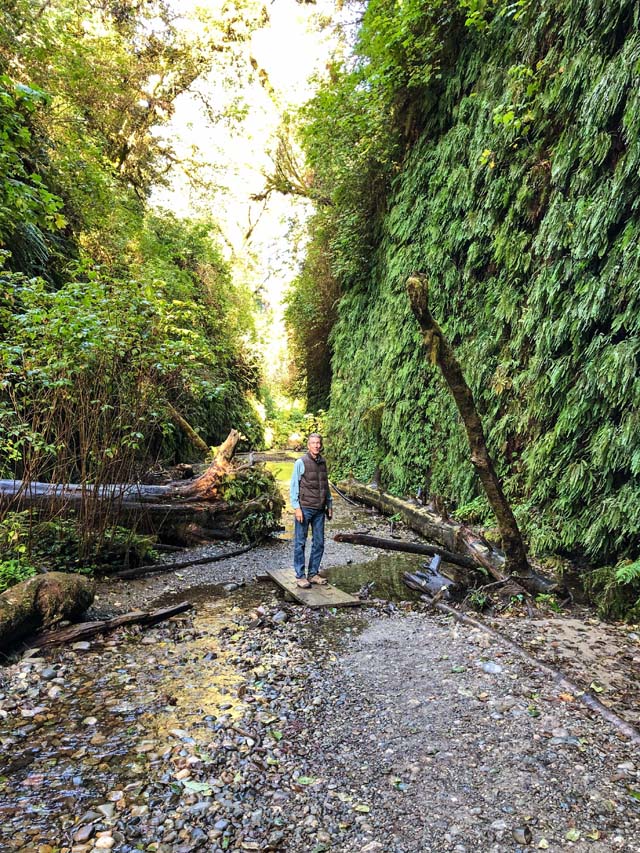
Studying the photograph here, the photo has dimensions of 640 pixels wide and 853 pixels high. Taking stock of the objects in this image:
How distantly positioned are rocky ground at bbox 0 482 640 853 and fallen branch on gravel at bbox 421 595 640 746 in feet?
0.17

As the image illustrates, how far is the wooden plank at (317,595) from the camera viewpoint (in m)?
5.73

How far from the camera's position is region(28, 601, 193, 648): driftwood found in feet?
14.5

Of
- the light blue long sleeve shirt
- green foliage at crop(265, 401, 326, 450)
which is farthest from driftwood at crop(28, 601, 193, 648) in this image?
green foliage at crop(265, 401, 326, 450)

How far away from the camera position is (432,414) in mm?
10305

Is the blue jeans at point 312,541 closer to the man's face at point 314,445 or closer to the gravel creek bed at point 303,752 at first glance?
the man's face at point 314,445

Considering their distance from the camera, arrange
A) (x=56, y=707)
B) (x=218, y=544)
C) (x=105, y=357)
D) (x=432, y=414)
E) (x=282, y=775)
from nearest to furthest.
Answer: (x=282, y=775)
(x=56, y=707)
(x=105, y=357)
(x=218, y=544)
(x=432, y=414)

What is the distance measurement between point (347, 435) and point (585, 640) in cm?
1109

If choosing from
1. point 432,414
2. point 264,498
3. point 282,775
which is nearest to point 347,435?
point 432,414

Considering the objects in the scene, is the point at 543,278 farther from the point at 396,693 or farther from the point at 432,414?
the point at 396,693

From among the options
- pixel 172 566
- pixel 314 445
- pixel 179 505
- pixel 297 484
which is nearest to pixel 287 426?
pixel 179 505

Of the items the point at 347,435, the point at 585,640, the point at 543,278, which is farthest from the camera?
the point at 347,435

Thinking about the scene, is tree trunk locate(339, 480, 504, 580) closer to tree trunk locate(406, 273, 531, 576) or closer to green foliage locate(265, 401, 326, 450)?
tree trunk locate(406, 273, 531, 576)

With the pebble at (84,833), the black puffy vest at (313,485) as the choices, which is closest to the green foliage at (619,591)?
the black puffy vest at (313,485)

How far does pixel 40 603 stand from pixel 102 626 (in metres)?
0.62
